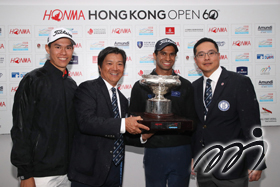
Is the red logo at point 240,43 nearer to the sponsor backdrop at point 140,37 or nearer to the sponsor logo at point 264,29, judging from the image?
the sponsor backdrop at point 140,37

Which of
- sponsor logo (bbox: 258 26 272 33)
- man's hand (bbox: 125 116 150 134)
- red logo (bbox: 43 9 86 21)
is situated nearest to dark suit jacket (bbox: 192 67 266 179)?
man's hand (bbox: 125 116 150 134)

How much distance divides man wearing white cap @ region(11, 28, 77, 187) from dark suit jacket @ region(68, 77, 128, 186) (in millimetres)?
120

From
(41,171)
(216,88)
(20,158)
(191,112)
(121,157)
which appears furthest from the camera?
(191,112)

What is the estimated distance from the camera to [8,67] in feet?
10.4

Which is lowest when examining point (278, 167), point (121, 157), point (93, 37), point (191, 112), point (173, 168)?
point (278, 167)

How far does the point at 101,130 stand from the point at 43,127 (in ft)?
1.79

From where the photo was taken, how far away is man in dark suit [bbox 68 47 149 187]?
1.65 m

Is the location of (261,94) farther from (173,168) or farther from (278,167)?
(173,168)

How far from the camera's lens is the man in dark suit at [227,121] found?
6.14ft

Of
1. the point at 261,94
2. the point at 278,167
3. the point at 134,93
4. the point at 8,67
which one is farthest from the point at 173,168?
the point at 8,67

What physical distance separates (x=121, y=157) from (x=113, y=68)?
866mm

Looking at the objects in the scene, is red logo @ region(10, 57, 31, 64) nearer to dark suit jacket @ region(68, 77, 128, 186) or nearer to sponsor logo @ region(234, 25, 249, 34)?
dark suit jacket @ region(68, 77, 128, 186)

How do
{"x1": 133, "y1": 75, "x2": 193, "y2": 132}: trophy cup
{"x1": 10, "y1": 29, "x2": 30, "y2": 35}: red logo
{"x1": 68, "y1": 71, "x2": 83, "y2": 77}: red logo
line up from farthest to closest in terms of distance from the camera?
{"x1": 68, "y1": 71, "x2": 83, "y2": 77}: red logo → {"x1": 10, "y1": 29, "x2": 30, "y2": 35}: red logo → {"x1": 133, "y1": 75, "x2": 193, "y2": 132}: trophy cup

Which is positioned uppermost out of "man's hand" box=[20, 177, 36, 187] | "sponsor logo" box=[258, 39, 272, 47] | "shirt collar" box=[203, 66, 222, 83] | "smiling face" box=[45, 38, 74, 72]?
"sponsor logo" box=[258, 39, 272, 47]
